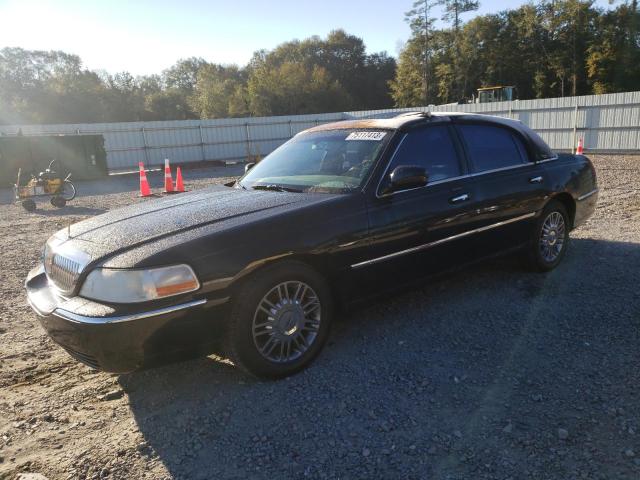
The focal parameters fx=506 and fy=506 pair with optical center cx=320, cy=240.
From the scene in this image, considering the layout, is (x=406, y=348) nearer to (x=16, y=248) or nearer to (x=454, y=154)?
(x=454, y=154)

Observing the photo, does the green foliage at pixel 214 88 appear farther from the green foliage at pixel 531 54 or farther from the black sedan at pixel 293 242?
the black sedan at pixel 293 242

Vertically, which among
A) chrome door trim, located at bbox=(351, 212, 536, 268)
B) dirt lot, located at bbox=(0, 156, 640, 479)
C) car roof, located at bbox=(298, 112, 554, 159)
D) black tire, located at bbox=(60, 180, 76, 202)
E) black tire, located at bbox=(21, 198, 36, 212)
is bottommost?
dirt lot, located at bbox=(0, 156, 640, 479)

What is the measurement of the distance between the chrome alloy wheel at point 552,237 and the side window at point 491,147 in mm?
708

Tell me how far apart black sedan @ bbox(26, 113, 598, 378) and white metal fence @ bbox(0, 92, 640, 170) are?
1071 centimetres

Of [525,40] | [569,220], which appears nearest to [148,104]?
[525,40]

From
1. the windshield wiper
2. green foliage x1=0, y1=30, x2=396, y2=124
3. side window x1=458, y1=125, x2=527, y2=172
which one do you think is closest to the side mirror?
the windshield wiper

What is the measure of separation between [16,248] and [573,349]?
7.71 m

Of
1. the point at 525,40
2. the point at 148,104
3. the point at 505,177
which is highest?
the point at 525,40

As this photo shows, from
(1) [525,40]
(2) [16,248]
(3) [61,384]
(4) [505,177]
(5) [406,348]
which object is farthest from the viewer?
(1) [525,40]

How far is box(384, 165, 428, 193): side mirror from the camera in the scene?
3615mm

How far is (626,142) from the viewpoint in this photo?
17906 millimetres

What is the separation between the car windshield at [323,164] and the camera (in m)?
3.79

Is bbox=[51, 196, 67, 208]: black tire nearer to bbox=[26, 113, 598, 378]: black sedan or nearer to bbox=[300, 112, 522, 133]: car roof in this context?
bbox=[26, 113, 598, 378]: black sedan

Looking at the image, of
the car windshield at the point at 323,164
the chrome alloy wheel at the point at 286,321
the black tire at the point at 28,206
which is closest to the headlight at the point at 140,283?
the chrome alloy wheel at the point at 286,321
